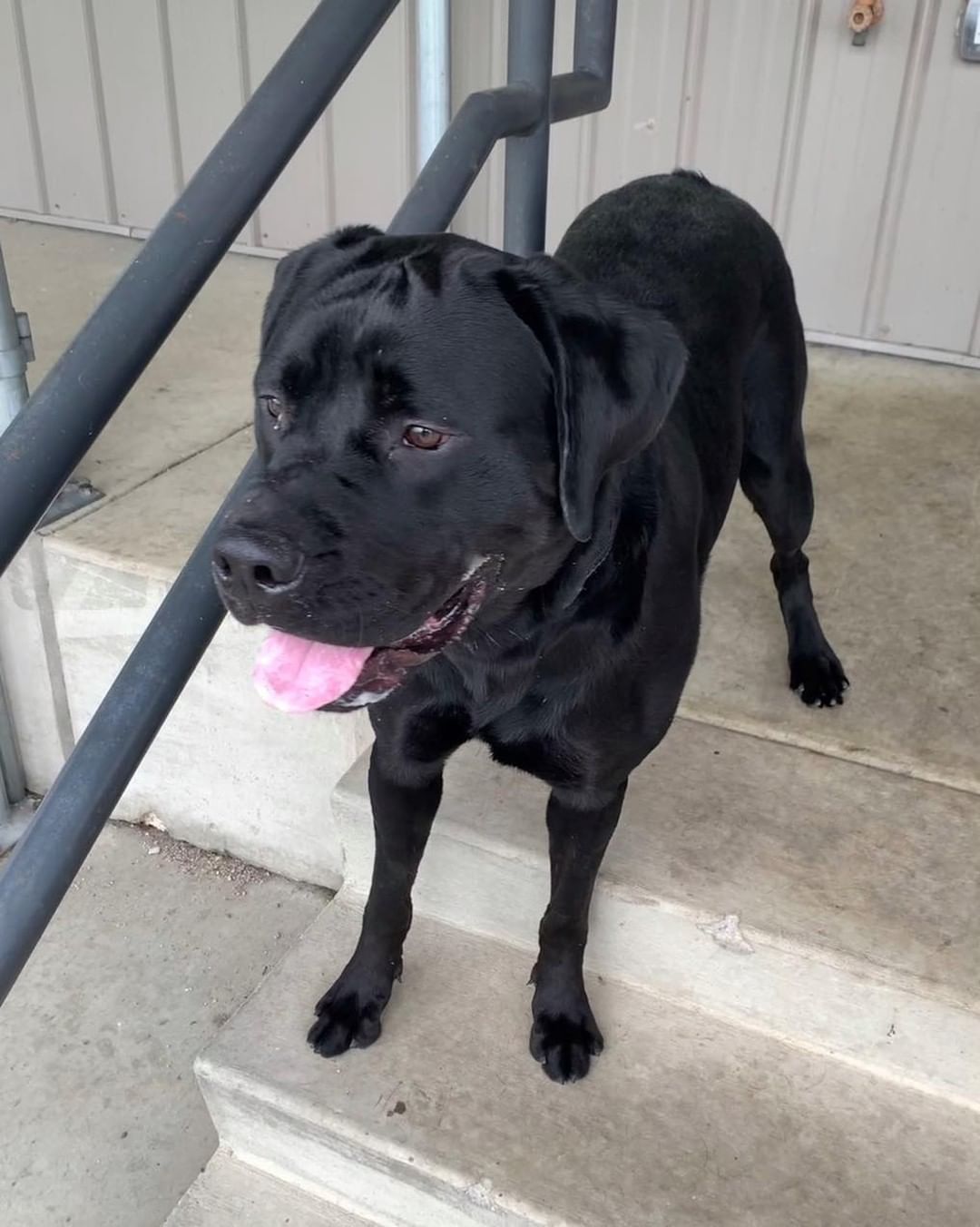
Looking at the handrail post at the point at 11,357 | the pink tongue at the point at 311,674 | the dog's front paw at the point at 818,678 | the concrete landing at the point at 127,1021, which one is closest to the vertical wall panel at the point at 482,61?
the handrail post at the point at 11,357

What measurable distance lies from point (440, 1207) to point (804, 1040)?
2.01ft

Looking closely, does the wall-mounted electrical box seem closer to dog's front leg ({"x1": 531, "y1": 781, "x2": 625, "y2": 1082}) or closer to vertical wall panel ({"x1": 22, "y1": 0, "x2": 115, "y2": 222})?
dog's front leg ({"x1": 531, "y1": 781, "x2": 625, "y2": 1082})

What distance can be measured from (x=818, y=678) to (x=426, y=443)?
1258 millimetres

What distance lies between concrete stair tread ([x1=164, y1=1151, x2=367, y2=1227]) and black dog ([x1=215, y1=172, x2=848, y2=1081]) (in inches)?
10.3

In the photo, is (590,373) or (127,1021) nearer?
(590,373)

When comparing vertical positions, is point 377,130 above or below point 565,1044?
above

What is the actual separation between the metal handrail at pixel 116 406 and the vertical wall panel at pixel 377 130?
8.45 ft

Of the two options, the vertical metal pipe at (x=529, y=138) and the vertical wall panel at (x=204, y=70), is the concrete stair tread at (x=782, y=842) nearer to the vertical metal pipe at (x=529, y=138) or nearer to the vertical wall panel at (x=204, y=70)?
the vertical metal pipe at (x=529, y=138)

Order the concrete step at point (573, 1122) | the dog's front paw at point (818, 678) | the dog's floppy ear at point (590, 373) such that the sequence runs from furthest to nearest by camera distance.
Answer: the dog's front paw at point (818, 678), the concrete step at point (573, 1122), the dog's floppy ear at point (590, 373)

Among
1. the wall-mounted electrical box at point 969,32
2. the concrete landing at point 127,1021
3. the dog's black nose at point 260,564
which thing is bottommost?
the concrete landing at point 127,1021

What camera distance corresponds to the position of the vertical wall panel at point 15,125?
4633 mm

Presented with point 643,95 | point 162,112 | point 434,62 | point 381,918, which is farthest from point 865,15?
point 381,918

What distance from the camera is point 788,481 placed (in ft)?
7.85

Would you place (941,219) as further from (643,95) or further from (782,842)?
(782,842)
